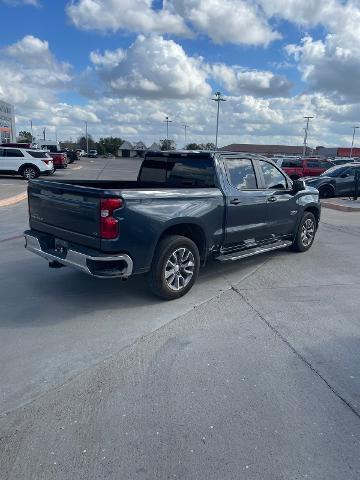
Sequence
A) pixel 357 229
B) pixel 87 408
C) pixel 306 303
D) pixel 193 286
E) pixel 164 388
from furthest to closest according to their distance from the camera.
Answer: pixel 357 229
pixel 193 286
pixel 306 303
pixel 164 388
pixel 87 408

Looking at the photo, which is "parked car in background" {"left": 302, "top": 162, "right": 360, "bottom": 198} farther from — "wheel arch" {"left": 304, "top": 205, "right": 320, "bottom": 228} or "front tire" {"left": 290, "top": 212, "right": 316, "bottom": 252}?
"front tire" {"left": 290, "top": 212, "right": 316, "bottom": 252}

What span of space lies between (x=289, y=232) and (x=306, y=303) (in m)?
2.32

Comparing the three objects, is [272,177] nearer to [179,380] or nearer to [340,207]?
[179,380]

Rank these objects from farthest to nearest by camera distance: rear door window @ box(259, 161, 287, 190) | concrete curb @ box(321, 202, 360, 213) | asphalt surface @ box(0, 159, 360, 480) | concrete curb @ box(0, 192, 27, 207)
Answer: concrete curb @ box(321, 202, 360, 213), concrete curb @ box(0, 192, 27, 207), rear door window @ box(259, 161, 287, 190), asphalt surface @ box(0, 159, 360, 480)

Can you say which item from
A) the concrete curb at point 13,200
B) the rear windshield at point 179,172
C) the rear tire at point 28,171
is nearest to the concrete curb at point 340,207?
the rear windshield at point 179,172

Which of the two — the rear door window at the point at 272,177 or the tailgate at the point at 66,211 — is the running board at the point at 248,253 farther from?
the tailgate at the point at 66,211

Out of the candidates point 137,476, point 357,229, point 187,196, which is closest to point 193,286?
point 187,196

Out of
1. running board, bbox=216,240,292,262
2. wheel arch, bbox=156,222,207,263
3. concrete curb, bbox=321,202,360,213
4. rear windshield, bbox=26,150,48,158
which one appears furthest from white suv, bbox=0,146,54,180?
wheel arch, bbox=156,222,207,263

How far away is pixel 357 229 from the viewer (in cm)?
1084

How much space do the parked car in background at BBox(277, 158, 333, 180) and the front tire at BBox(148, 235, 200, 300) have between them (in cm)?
2010

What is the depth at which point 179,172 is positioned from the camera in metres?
6.23

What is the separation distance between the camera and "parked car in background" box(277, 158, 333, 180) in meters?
24.2

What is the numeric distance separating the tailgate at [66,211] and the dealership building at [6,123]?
158ft

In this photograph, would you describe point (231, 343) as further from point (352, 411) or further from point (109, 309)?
point (109, 309)
